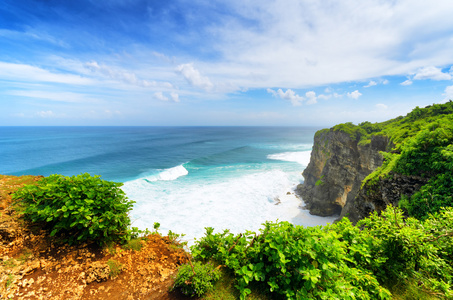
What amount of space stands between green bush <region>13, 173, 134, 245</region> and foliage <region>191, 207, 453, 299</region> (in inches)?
94.6

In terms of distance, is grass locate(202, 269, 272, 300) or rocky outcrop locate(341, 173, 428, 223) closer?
grass locate(202, 269, 272, 300)

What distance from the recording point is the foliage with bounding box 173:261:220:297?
3.70 metres

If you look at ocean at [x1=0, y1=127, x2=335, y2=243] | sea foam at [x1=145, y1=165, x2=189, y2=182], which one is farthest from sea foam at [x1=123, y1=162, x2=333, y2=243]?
sea foam at [x1=145, y1=165, x2=189, y2=182]

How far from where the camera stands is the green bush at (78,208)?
4.34 meters

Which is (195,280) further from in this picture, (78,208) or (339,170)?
(339,170)

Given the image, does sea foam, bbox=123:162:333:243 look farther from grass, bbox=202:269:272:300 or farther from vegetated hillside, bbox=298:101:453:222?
grass, bbox=202:269:272:300

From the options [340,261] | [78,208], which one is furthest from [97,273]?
[340,261]

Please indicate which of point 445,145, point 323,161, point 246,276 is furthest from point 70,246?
point 323,161

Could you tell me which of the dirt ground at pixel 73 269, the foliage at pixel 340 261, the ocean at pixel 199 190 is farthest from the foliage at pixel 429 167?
the ocean at pixel 199 190

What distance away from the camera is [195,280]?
3701mm

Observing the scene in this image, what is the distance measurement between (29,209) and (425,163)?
1564 cm

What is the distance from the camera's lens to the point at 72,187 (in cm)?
464

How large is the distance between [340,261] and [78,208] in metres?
6.01

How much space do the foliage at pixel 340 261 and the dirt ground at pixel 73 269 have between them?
1135 millimetres
